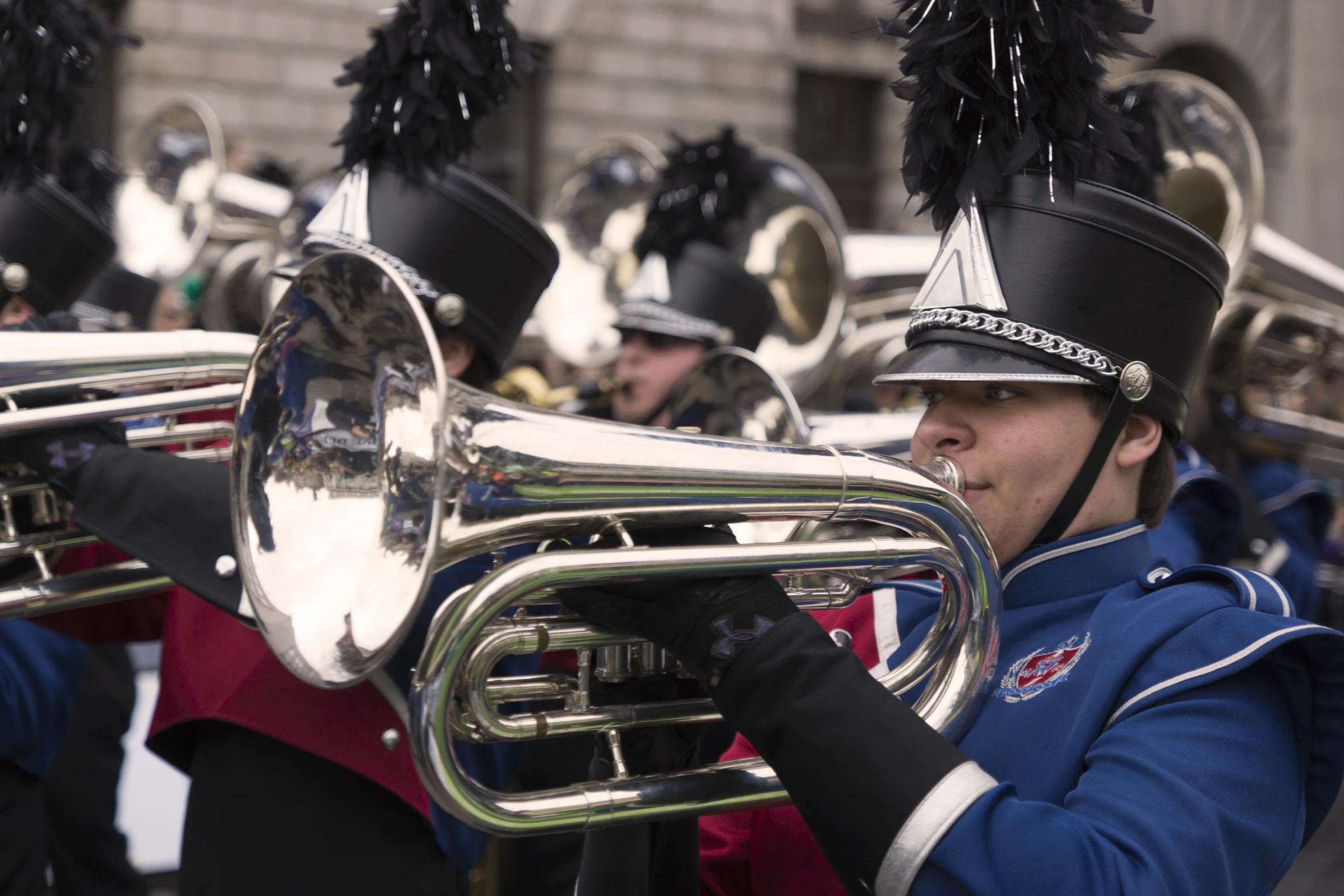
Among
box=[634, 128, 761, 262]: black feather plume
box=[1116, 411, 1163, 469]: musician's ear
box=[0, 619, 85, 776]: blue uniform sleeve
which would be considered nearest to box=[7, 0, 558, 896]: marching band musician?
box=[0, 619, 85, 776]: blue uniform sleeve

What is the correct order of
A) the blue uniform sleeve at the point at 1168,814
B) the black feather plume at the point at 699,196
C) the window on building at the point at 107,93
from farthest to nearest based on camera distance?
the window on building at the point at 107,93, the black feather plume at the point at 699,196, the blue uniform sleeve at the point at 1168,814

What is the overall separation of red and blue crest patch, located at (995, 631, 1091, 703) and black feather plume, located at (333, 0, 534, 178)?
4.99 feet

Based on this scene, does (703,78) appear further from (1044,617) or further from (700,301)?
(1044,617)

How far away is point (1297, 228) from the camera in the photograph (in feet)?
57.2

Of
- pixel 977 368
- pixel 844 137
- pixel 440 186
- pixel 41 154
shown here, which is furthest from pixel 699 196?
pixel 844 137

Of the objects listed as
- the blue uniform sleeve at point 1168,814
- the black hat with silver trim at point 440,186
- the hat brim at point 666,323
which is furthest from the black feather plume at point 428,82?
the hat brim at point 666,323

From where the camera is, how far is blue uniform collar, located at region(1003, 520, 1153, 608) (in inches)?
71.2

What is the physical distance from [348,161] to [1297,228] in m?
17.3

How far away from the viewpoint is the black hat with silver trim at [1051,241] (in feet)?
5.77

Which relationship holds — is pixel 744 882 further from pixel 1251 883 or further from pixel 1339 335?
pixel 1339 335

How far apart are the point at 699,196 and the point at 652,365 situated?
1091 mm

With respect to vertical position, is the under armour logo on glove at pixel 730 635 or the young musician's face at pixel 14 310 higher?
the young musician's face at pixel 14 310

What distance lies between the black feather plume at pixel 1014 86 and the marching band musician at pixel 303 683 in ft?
3.34

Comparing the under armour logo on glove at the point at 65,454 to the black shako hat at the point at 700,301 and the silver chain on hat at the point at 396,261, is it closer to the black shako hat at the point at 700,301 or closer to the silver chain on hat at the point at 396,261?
the silver chain on hat at the point at 396,261
